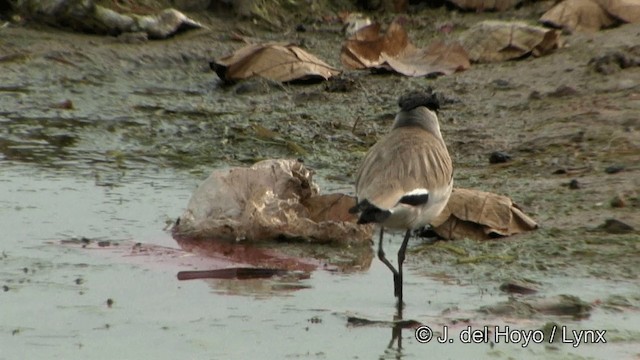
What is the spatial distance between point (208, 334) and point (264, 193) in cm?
172

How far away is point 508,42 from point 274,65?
5.67 feet

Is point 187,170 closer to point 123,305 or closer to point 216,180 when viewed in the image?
point 216,180

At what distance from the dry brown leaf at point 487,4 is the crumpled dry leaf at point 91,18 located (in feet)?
8.28

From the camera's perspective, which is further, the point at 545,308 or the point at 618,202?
the point at 618,202

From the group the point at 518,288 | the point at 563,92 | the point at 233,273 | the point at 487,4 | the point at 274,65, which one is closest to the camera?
the point at 518,288

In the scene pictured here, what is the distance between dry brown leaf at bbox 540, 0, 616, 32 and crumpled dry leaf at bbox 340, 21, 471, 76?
92 cm

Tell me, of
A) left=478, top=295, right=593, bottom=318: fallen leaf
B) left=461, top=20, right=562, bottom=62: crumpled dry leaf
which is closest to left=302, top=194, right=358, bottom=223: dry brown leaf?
left=478, top=295, right=593, bottom=318: fallen leaf

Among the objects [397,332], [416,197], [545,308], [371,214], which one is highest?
[416,197]

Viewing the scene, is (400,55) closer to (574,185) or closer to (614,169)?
(614,169)

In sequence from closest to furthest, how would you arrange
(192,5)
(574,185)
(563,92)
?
(574,185)
(563,92)
(192,5)

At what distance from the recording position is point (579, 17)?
10492 millimetres

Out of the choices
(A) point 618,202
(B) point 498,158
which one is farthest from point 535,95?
(A) point 618,202

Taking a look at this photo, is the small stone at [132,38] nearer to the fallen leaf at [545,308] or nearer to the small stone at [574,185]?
the small stone at [574,185]

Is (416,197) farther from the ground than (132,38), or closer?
closer
